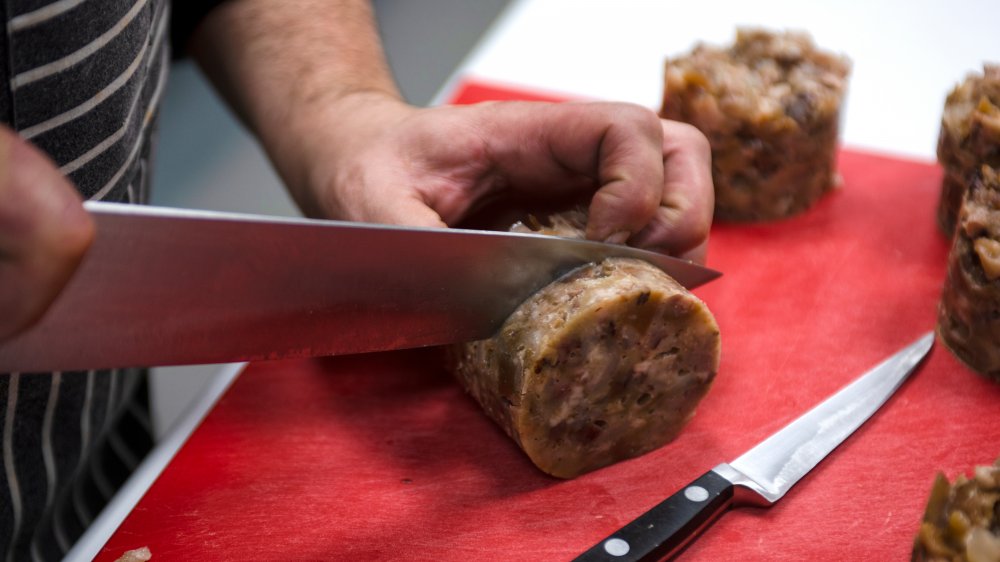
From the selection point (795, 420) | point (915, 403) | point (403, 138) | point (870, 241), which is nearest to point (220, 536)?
point (403, 138)

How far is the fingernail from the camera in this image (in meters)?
1.36

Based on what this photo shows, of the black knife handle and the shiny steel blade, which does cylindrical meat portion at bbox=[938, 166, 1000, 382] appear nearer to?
the shiny steel blade

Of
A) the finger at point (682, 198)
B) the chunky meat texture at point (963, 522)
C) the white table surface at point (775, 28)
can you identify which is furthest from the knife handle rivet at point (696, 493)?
the white table surface at point (775, 28)

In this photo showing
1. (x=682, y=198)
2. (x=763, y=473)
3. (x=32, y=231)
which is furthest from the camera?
(x=682, y=198)

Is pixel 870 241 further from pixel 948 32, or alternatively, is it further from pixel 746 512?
pixel 948 32

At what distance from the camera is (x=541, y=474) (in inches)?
54.7

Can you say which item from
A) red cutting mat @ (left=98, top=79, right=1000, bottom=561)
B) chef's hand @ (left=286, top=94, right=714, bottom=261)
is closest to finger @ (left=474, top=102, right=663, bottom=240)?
chef's hand @ (left=286, top=94, right=714, bottom=261)

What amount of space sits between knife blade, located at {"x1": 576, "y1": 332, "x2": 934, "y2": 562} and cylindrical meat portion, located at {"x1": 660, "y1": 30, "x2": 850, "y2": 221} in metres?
0.45

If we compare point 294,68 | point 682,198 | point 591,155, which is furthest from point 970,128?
point 294,68

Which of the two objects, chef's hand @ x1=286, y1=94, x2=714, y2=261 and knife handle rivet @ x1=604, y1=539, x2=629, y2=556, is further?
chef's hand @ x1=286, y1=94, x2=714, y2=261

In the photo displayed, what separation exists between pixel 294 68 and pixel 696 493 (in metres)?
1.01

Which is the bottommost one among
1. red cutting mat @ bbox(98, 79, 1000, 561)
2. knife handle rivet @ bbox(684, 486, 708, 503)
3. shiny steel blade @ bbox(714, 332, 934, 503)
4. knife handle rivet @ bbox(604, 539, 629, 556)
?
red cutting mat @ bbox(98, 79, 1000, 561)

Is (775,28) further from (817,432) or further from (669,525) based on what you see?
(669,525)

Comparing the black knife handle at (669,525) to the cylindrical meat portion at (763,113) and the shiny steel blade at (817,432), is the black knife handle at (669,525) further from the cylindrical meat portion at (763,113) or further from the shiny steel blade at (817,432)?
the cylindrical meat portion at (763,113)
